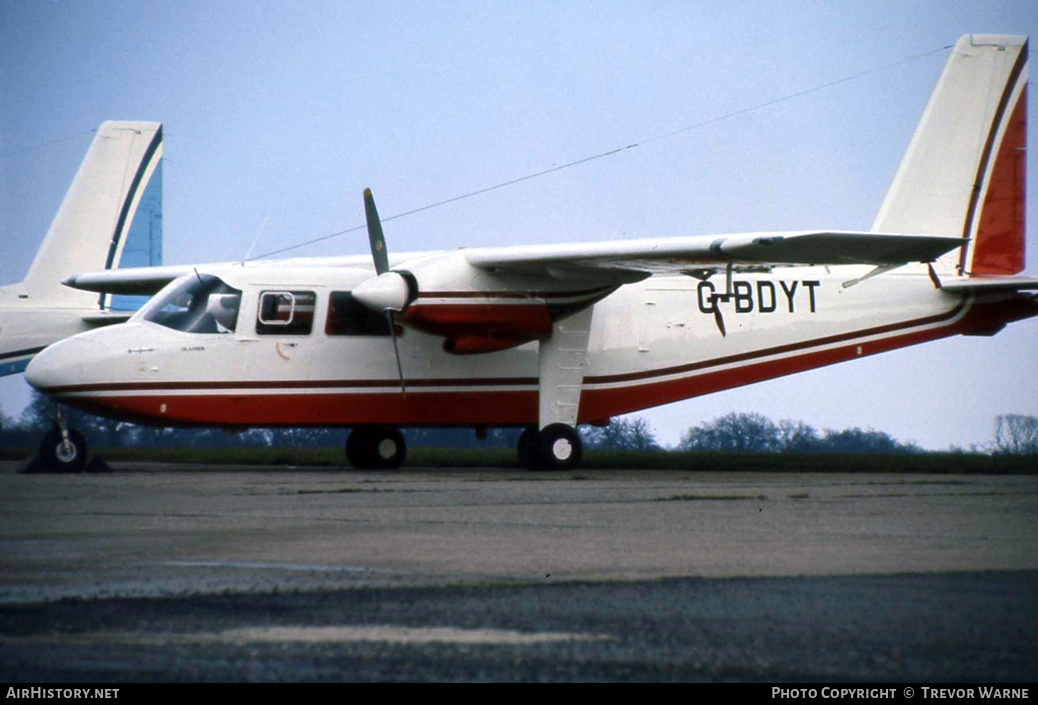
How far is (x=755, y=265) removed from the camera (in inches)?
679

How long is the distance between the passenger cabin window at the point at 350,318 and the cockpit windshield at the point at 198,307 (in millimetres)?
1235

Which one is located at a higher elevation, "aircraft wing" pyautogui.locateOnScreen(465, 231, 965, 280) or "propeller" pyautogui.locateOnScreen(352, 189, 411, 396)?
"aircraft wing" pyautogui.locateOnScreen(465, 231, 965, 280)

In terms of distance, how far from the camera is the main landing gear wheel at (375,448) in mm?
18984

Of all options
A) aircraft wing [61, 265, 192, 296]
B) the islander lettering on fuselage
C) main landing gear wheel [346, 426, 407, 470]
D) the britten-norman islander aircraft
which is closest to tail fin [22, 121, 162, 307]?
aircraft wing [61, 265, 192, 296]

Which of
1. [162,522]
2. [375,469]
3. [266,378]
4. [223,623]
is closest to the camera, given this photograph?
[223,623]

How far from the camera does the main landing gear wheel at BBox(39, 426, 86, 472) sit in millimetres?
16797

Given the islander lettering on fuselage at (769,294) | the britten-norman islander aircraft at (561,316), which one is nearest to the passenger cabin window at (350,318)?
the britten-norman islander aircraft at (561,316)

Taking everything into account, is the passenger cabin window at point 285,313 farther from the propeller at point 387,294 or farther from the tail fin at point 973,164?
the tail fin at point 973,164

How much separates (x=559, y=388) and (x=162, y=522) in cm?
1013

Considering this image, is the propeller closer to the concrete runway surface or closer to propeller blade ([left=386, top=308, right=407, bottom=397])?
propeller blade ([left=386, top=308, right=407, bottom=397])

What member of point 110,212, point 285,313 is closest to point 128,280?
point 110,212

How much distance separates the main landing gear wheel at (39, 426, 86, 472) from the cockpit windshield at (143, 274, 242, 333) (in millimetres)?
1771

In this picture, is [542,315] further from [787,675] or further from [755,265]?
[787,675]
